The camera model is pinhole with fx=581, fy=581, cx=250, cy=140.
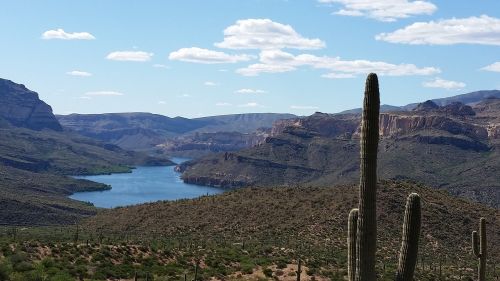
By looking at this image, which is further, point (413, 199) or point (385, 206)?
point (385, 206)

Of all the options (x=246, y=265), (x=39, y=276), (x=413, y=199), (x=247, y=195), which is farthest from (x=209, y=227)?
(x=413, y=199)

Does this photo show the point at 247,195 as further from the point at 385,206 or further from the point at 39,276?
the point at 39,276

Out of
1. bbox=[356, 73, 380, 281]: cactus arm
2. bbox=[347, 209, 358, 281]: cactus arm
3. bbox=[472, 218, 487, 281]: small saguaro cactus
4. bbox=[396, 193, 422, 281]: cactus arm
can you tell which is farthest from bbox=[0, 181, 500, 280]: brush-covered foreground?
bbox=[396, 193, 422, 281]: cactus arm

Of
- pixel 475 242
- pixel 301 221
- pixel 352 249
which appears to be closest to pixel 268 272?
pixel 475 242

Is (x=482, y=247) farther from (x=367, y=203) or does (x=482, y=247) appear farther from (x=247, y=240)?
(x=247, y=240)

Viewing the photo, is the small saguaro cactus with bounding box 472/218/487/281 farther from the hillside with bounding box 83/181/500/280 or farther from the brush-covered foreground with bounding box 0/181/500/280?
the hillside with bounding box 83/181/500/280

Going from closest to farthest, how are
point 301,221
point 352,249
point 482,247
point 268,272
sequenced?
point 352,249, point 482,247, point 268,272, point 301,221

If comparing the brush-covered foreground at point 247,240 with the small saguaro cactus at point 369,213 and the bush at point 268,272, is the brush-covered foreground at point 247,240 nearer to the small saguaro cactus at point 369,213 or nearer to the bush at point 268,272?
the bush at point 268,272
